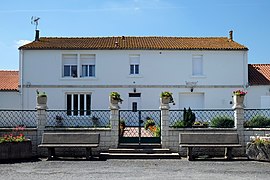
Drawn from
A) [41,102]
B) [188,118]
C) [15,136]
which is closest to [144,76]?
[188,118]

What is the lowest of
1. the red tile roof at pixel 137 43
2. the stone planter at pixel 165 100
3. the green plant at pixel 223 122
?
the green plant at pixel 223 122

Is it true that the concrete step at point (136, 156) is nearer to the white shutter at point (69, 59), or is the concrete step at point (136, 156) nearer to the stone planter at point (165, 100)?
the stone planter at point (165, 100)

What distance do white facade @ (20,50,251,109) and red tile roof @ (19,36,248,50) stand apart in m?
0.35

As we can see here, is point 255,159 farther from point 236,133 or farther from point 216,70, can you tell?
point 216,70

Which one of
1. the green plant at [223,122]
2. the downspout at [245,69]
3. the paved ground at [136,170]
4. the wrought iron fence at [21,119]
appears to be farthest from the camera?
the downspout at [245,69]

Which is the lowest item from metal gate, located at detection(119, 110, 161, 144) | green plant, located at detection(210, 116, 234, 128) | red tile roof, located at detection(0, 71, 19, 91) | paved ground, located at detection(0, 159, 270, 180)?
paved ground, located at detection(0, 159, 270, 180)

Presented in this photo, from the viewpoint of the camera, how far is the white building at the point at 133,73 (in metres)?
25.7

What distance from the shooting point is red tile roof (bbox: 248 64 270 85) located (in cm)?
2600

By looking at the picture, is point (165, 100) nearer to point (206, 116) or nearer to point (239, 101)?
point (239, 101)

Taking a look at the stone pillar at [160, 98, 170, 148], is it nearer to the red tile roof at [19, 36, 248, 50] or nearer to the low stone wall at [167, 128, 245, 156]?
the low stone wall at [167, 128, 245, 156]

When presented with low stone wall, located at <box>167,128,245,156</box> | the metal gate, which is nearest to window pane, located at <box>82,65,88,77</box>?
the metal gate

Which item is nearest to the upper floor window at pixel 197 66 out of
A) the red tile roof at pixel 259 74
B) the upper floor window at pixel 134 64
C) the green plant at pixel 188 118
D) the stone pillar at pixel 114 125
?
the red tile roof at pixel 259 74

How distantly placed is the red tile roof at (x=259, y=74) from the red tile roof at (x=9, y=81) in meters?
17.3

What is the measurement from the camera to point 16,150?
1168 centimetres
